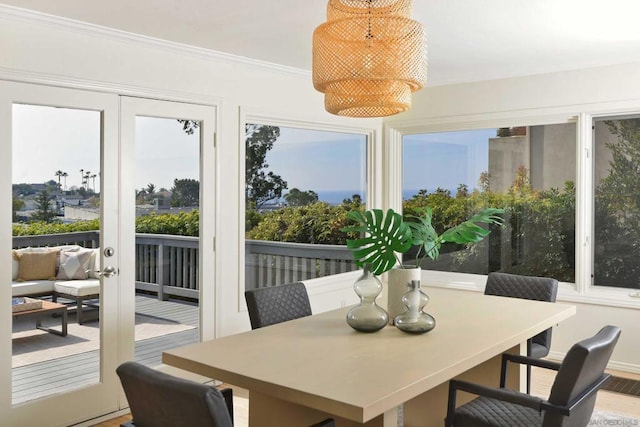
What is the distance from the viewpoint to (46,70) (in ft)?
11.5

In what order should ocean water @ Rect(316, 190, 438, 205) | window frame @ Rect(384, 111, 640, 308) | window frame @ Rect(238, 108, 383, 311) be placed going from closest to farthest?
window frame @ Rect(238, 108, 383, 311) < window frame @ Rect(384, 111, 640, 308) < ocean water @ Rect(316, 190, 438, 205)

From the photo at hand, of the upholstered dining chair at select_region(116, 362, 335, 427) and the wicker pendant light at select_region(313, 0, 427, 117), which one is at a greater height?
the wicker pendant light at select_region(313, 0, 427, 117)

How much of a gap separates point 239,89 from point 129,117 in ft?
3.40

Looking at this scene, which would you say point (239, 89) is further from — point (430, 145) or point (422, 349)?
point (422, 349)

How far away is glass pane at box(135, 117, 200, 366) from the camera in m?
4.07

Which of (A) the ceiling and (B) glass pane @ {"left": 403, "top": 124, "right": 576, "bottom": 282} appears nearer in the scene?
(A) the ceiling

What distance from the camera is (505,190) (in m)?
5.45

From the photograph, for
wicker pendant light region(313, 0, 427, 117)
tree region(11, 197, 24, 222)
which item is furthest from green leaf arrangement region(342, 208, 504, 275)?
tree region(11, 197, 24, 222)

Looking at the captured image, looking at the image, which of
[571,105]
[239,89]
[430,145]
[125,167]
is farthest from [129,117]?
[571,105]

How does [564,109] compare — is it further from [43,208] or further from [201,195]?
[43,208]

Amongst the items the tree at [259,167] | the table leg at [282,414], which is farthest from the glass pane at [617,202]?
the table leg at [282,414]

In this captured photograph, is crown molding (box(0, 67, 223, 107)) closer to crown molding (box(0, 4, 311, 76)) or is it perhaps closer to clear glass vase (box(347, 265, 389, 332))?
crown molding (box(0, 4, 311, 76))

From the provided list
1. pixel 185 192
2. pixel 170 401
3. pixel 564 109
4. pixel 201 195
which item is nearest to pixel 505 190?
pixel 564 109

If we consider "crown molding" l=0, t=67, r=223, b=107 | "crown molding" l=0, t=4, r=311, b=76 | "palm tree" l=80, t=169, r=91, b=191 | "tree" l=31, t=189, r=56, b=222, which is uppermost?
"crown molding" l=0, t=4, r=311, b=76
